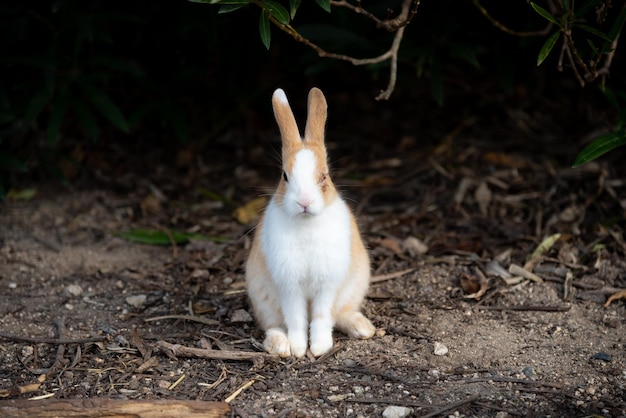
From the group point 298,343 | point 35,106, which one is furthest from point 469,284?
point 35,106

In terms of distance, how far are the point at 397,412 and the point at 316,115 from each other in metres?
1.67

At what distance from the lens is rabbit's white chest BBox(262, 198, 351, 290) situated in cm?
440

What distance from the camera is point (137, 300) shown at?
5.43m

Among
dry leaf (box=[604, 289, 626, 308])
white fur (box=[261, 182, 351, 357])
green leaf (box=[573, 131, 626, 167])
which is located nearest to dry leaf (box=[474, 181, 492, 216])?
green leaf (box=[573, 131, 626, 167])

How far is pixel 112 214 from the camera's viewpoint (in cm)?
695

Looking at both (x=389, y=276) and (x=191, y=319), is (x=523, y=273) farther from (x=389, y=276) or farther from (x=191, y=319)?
(x=191, y=319)

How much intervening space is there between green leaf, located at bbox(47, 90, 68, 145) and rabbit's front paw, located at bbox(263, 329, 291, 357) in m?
2.95

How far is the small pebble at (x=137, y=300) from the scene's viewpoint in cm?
539

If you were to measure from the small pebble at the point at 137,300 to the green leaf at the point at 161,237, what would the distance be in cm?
84

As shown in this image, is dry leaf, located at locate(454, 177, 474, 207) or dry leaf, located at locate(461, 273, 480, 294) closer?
dry leaf, located at locate(461, 273, 480, 294)

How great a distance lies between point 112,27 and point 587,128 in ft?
15.5

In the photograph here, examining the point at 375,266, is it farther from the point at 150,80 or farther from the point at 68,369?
the point at 150,80

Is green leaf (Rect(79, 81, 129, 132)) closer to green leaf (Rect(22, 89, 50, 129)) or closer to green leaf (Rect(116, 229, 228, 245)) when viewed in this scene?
green leaf (Rect(22, 89, 50, 129))

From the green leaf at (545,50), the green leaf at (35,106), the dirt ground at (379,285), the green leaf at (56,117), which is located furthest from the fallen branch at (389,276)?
the green leaf at (35,106)
